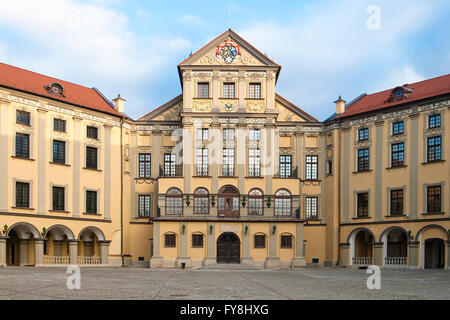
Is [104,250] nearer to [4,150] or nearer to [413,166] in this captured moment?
[4,150]

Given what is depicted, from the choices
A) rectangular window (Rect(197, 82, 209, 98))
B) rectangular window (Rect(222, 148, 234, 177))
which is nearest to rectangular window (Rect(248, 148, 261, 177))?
rectangular window (Rect(222, 148, 234, 177))

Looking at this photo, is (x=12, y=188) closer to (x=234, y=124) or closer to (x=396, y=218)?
(x=234, y=124)

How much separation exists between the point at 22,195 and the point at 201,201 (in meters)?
15.0

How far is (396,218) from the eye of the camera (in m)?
47.7

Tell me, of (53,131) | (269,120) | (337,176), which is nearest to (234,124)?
(269,120)

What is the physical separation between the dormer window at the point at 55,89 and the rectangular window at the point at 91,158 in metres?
5.33

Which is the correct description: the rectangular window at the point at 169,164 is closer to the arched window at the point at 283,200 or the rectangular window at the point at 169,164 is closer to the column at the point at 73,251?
the arched window at the point at 283,200

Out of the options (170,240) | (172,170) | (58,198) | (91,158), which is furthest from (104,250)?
(172,170)

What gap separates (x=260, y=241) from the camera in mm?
49938

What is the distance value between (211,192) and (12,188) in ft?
54.5

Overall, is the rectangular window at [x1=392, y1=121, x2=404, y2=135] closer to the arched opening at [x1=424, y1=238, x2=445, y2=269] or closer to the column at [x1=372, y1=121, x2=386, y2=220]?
the column at [x1=372, y1=121, x2=386, y2=220]

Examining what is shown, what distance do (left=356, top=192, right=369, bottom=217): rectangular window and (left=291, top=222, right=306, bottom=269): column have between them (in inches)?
214

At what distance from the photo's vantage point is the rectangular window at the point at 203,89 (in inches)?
2060

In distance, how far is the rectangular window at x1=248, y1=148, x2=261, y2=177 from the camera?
2036 inches
